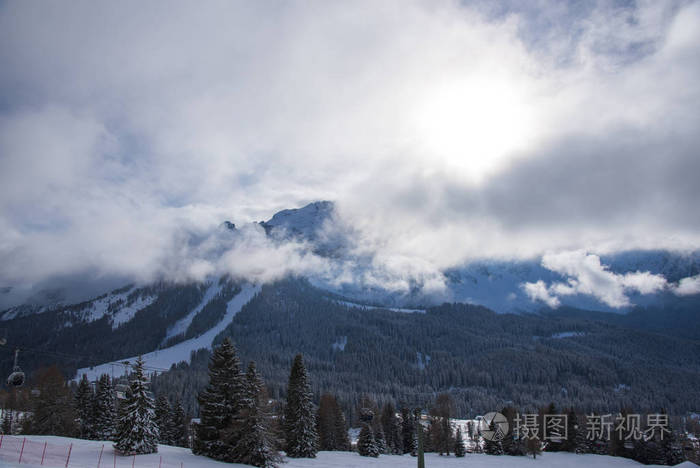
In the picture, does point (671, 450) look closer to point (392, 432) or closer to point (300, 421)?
point (392, 432)

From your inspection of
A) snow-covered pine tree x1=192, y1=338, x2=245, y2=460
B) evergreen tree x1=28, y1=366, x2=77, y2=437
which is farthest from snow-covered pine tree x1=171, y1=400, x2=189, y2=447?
snow-covered pine tree x1=192, y1=338, x2=245, y2=460

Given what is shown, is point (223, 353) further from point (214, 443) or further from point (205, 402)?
point (214, 443)

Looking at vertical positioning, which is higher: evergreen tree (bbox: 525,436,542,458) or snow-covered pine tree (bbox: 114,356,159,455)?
snow-covered pine tree (bbox: 114,356,159,455)

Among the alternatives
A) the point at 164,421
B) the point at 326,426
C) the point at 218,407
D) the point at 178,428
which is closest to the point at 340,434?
the point at 326,426

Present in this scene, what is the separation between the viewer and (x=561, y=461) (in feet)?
242

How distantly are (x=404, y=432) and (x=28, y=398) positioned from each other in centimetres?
6666

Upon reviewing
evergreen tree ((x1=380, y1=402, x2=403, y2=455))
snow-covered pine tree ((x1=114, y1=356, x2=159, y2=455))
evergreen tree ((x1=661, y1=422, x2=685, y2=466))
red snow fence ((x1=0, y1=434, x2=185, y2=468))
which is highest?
snow-covered pine tree ((x1=114, y1=356, x2=159, y2=455))

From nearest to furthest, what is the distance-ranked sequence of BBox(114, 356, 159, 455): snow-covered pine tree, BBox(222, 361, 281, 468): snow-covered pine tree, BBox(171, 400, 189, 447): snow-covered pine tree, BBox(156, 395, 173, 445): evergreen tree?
1. BBox(222, 361, 281, 468): snow-covered pine tree
2. BBox(114, 356, 159, 455): snow-covered pine tree
3. BBox(156, 395, 173, 445): evergreen tree
4. BBox(171, 400, 189, 447): snow-covered pine tree

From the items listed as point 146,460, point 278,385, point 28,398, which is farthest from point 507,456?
point 278,385

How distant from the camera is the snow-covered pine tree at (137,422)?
40.8 meters

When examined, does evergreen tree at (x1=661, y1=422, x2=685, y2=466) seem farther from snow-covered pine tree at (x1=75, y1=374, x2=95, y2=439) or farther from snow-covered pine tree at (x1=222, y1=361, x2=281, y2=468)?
snow-covered pine tree at (x1=75, y1=374, x2=95, y2=439)

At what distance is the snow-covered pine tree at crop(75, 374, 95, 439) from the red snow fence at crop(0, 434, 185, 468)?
2219 cm

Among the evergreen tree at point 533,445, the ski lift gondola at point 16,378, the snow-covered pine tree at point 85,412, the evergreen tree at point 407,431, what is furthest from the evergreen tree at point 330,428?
the ski lift gondola at point 16,378

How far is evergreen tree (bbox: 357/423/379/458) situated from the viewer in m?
64.4
